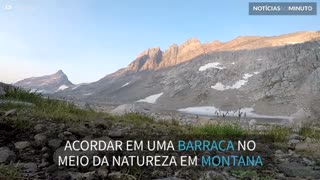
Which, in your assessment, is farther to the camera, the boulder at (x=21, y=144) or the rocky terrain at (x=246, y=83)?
the rocky terrain at (x=246, y=83)

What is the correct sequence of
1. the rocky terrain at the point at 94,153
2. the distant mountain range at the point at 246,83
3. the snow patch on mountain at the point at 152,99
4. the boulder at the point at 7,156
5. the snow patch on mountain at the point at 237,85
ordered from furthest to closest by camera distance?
the snow patch on mountain at the point at 152,99 < the snow patch on mountain at the point at 237,85 < the distant mountain range at the point at 246,83 < the boulder at the point at 7,156 < the rocky terrain at the point at 94,153

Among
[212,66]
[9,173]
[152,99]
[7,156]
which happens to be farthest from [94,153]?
[212,66]

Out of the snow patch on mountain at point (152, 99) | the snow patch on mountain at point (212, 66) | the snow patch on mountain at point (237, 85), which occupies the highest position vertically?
the snow patch on mountain at point (212, 66)

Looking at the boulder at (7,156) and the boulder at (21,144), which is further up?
the boulder at (21,144)

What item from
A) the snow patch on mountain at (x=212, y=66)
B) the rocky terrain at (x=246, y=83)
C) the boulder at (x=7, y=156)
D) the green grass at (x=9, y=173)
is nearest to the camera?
the green grass at (x=9, y=173)

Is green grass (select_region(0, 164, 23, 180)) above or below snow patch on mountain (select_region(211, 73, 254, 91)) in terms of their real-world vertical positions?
below

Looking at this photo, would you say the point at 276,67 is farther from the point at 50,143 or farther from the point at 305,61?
the point at 50,143

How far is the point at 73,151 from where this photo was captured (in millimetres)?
4250

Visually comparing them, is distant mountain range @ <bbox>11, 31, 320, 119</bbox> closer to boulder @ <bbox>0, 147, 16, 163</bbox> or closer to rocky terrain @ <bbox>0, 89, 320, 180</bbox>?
rocky terrain @ <bbox>0, 89, 320, 180</bbox>

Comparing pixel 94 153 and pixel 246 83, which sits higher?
pixel 246 83

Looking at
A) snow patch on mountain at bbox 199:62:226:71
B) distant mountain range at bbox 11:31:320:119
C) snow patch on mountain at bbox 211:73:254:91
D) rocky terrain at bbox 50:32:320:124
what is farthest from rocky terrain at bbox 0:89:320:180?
snow patch on mountain at bbox 199:62:226:71

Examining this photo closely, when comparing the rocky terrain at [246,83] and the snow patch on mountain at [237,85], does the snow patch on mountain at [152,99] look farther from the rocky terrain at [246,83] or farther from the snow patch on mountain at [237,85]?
the snow patch on mountain at [237,85]

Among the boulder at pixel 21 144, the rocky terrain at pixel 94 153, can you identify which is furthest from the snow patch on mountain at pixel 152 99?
the boulder at pixel 21 144

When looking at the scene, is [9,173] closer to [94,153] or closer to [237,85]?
[94,153]
